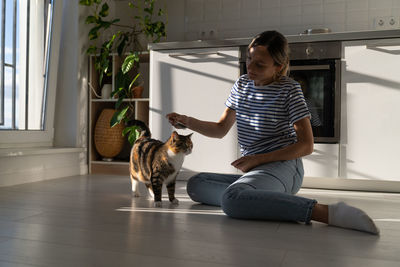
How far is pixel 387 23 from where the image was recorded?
3.36m

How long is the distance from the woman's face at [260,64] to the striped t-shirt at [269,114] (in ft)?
0.21

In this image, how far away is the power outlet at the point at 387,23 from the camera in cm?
333

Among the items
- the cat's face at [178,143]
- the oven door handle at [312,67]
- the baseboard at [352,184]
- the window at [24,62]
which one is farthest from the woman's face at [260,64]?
the window at [24,62]

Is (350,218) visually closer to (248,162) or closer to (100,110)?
(248,162)

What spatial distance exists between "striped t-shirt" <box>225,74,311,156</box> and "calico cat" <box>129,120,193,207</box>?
0.29m

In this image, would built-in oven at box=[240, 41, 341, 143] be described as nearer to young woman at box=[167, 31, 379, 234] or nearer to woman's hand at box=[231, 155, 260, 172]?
young woman at box=[167, 31, 379, 234]

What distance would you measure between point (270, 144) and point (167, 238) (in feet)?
2.30

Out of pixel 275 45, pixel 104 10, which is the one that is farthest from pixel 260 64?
pixel 104 10

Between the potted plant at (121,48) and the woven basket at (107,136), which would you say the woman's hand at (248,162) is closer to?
the potted plant at (121,48)

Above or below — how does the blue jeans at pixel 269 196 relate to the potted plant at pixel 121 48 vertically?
below

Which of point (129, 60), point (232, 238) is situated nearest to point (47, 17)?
point (129, 60)

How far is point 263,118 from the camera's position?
1.88 metres

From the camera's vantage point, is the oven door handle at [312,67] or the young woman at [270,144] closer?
the young woman at [270,144]

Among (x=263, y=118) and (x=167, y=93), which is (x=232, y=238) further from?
(x=167, y=93)
